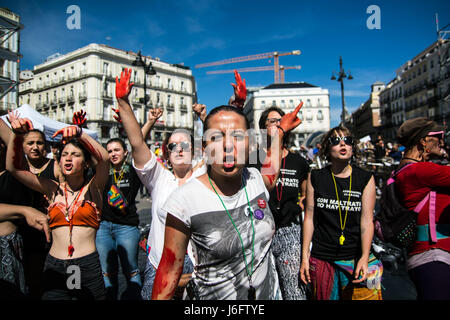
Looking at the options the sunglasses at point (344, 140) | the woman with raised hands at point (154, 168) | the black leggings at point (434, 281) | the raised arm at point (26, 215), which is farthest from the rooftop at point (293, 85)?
the raised arm at point (26, 215)

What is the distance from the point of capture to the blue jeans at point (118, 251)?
3260 mm

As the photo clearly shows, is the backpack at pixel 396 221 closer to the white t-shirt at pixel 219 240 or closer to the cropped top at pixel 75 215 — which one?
the white t-shirt at pixel 219 240

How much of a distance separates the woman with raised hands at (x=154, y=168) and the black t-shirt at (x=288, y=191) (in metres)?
0.69

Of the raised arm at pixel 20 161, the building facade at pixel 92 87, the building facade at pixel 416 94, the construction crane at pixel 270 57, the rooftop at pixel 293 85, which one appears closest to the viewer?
the raised arm at pixel 20 161

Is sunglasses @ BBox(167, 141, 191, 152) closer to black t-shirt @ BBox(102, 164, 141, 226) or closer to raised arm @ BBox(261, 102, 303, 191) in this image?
raised arm @ BBox(261, 102, 303, 191)

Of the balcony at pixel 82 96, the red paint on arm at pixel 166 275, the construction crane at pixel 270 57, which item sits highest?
the construction crane at pixel 270 57

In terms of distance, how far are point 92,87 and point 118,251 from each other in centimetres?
4535

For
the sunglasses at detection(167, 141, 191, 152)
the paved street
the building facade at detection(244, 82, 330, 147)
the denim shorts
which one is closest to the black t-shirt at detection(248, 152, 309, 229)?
the sunglasses at detection(167, 141, 191, 152)

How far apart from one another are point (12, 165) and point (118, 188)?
1237mm

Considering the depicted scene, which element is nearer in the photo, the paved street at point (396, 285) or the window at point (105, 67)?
the paved street at point (396, 285)

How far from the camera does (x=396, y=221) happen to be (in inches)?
85.5

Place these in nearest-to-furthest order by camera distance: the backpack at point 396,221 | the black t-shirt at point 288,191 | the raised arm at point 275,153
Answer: the raised arm at point 275,153, the backpack at point 396,221, the black t-shirt at point 288,191
